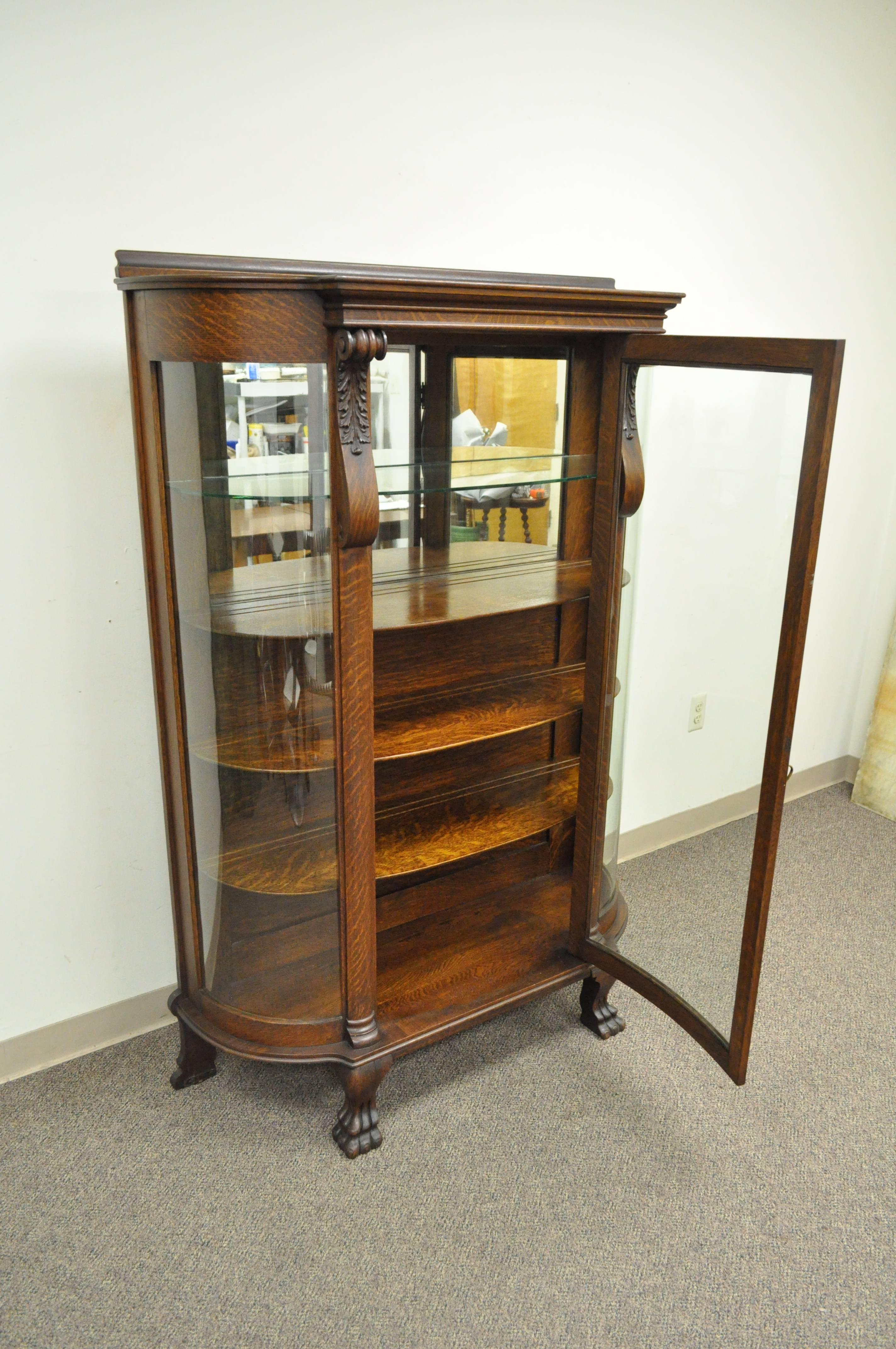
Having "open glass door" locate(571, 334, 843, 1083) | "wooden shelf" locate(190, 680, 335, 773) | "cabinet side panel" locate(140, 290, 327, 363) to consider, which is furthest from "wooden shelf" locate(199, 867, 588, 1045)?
"cabinet side panel" locate(140, 290, 327, 363)

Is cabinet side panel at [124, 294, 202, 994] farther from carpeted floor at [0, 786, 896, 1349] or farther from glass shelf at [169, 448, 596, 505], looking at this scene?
carpeted floor at [0, 786, 896, 1349]

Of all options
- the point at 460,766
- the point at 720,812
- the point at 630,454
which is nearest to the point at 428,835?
the point at 460,766

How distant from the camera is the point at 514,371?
4.78ft

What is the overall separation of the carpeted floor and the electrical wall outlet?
211 millimetres

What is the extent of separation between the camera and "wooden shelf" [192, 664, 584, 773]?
1369mm

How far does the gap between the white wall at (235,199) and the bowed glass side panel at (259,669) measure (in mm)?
256

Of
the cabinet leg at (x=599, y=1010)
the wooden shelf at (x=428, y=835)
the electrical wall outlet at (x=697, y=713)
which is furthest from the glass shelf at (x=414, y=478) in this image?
the cabinet leg at (x=599, y=1010)

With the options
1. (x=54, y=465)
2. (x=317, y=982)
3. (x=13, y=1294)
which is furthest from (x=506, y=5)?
(x=13, y=1294)

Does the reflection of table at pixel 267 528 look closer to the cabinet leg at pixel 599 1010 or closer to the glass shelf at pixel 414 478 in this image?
the glass shelf at pixel 414 478

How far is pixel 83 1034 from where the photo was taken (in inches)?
67.7

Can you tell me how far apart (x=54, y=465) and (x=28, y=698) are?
37 centimetres

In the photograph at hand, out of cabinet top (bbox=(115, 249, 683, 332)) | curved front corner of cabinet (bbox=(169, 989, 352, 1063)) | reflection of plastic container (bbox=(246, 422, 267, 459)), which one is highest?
cabinet top (bbox=(115, 249, 683, 332))

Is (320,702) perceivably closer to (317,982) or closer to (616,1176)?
(317,982)

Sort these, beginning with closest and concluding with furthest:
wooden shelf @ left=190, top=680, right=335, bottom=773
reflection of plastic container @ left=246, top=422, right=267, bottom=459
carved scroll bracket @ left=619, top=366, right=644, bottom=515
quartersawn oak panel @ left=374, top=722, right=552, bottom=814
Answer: reflection of plastic container @ left=246, top=422, right=267, bottom=459, wooden shelf @ left=190, top=680, right=335, bottom=773, carved scroll bracket @ left=619, top=366, right=644, bottom=515, quartersawn oak panel @ left=374, top=722, right=552, bottom=814
